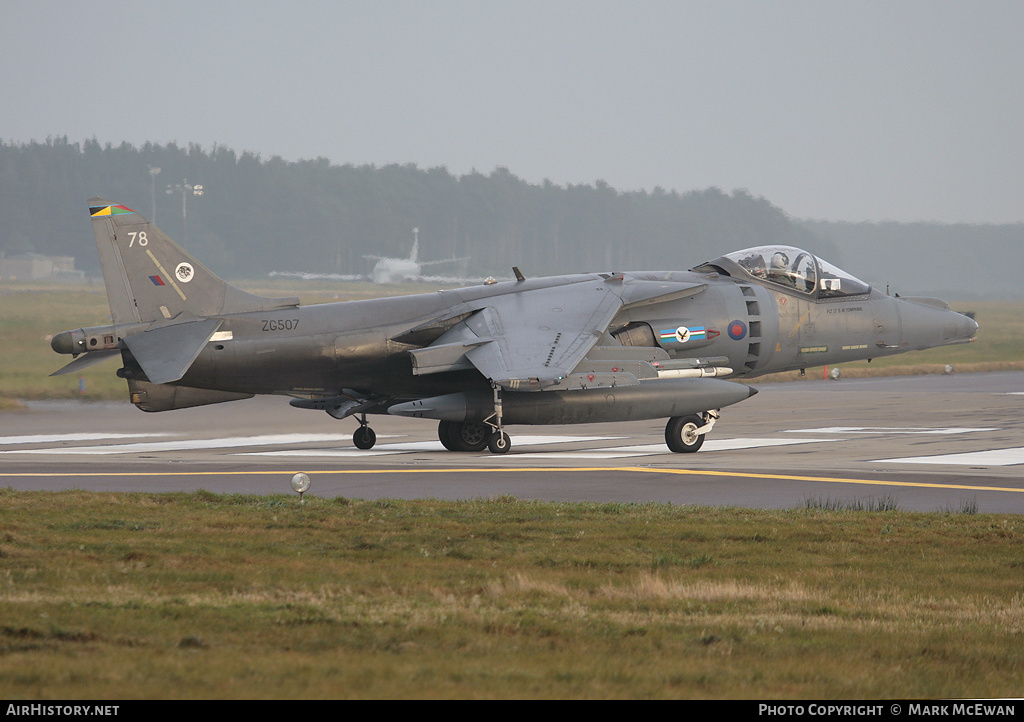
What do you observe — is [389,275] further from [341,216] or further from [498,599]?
[498,599]

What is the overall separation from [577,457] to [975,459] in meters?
7.40

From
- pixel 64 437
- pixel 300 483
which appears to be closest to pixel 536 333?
pixel 300 483

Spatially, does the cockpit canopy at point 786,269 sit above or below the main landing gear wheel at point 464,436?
above

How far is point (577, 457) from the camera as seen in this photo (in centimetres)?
2166

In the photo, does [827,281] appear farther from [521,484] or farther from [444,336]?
[521,484]

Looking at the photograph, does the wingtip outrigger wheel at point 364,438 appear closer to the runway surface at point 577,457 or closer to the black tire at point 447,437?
the runway surface at point 577,457

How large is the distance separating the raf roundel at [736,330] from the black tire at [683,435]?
214 centimetres

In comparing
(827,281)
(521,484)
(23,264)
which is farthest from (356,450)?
(23,264)

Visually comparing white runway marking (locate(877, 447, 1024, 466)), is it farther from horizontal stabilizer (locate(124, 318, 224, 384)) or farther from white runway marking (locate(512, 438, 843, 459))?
horizontal stabilizer (locate(124, 318, 224, 384))

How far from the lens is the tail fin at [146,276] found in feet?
70.1

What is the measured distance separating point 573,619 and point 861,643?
2018mm

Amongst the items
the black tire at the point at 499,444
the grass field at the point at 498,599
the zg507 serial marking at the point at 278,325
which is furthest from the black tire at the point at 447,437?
the grass field at the point at 498,599

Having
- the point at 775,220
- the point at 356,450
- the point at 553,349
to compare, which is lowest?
the point at 356,450

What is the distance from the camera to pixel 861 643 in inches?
299
